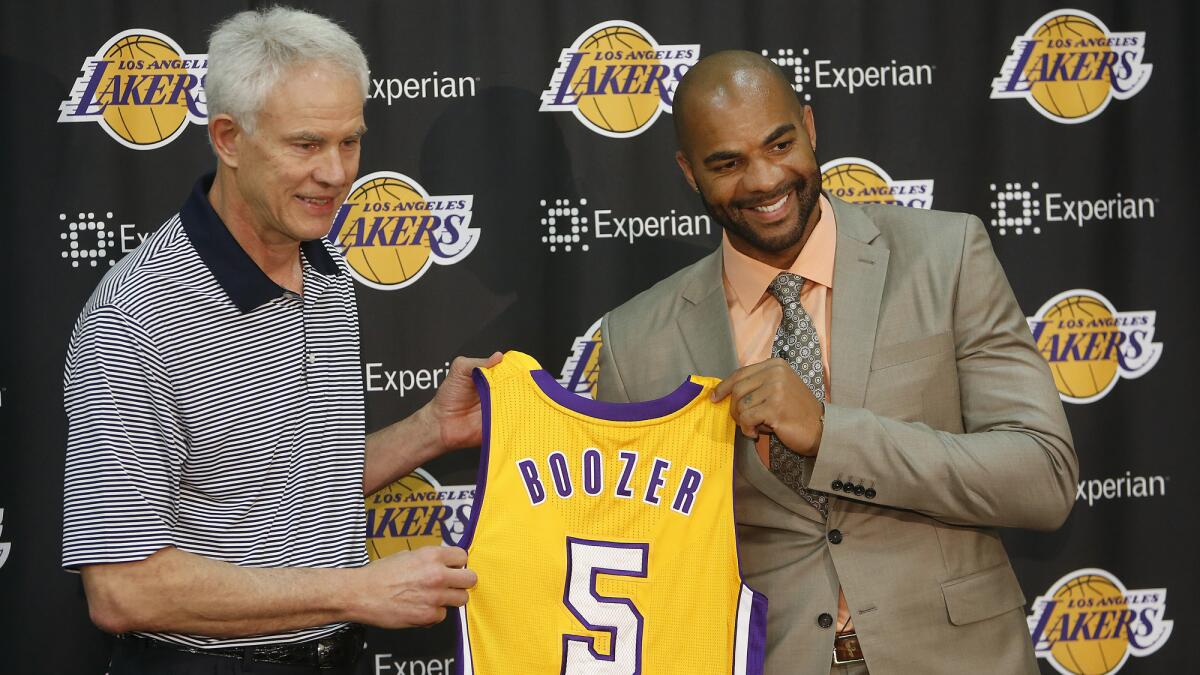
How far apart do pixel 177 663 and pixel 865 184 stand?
8.03 feet

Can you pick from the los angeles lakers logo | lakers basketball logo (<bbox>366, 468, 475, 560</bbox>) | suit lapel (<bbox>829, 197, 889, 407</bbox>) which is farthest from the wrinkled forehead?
the los angeles lakers logo

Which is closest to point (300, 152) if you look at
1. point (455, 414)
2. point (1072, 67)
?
point (455, 414)

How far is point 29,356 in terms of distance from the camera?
3.22m

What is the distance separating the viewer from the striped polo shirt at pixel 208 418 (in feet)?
6.07

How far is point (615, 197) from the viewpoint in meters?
3.33

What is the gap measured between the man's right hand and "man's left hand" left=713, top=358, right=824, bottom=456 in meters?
0.64

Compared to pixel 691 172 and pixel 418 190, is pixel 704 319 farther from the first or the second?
pixel 418 190

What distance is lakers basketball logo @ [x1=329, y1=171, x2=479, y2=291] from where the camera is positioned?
3.27 meters

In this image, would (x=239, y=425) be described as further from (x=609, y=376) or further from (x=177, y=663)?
(x=609, y=376)

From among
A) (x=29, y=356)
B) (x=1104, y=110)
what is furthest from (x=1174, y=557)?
(x=29, y=356)

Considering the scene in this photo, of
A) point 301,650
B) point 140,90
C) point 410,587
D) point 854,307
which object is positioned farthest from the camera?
point 140,90

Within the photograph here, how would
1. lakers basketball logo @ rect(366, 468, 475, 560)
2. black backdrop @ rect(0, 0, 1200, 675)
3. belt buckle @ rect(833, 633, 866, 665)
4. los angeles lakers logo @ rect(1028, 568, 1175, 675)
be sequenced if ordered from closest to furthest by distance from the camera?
belt buckle @ rect(833, 633, 866, 665), black backdrop @ rect(0, 0, 1200, 675), lakers basketball logo @ rect(366, 468, 475, 560), los angeles lakers logo @ rect(1028, 568, 1175, 675)

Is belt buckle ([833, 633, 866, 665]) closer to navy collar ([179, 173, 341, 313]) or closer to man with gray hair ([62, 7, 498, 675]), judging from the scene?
man with gray hair ([62, 7, 498, 675])

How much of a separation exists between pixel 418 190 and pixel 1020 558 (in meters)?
2.30
